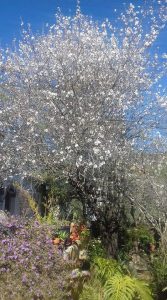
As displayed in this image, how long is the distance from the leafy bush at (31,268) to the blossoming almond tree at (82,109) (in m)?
3.35

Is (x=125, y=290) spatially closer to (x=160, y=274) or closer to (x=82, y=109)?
(x=160, y=274)

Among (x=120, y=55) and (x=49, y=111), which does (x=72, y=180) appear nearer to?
(x=49, y=111)

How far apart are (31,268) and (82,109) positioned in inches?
191

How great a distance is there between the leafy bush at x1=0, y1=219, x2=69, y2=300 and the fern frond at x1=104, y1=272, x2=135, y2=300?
32.6 inches

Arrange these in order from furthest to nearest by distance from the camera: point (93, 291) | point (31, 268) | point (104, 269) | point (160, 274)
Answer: point (104, 269), point (160, 274), point (93, 291), point (31, 268)

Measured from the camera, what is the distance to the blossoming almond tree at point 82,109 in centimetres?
988

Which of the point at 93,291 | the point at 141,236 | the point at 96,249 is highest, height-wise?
the point at 141,236

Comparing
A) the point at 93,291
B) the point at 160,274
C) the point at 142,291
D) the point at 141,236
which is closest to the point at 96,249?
the point at 141,236

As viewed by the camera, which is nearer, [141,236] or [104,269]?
[104,269]

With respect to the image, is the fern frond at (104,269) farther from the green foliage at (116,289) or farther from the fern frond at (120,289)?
the fern frond at (120,289)

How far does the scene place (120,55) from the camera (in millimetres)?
10805

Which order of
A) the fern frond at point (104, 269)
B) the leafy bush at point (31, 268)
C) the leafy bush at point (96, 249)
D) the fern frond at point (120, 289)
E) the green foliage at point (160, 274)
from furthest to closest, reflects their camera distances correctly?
1. the leafy bush at point (96, 249)
2. the fern frond at point (104, 269)
3. the green foliage at point (160, 274)
4. the fern frond at point (120, 289)
5. the leafy bush at point (31, 268)

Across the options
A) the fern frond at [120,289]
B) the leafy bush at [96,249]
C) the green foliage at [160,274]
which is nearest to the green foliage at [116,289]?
the fern frond at [120,289]

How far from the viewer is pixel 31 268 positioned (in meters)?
5.72
